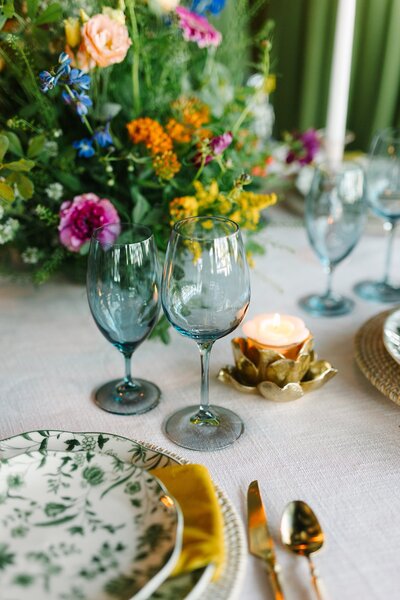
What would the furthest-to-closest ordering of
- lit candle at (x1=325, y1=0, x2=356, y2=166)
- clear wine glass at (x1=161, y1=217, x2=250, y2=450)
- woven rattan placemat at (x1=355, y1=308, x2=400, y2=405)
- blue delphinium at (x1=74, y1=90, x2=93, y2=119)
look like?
lit candle at (x1=325, y1=0, x2=356, y2=166) < blue delphinium at (x1=74, y1=90, x2=93, y2=119) < woven rattan placemat at (x1=355, y1=308, x2=400, y2=405) < clear wine glass at (x1=161, y1=217, x2=250, y2=450)

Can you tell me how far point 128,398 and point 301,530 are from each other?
1.02ft

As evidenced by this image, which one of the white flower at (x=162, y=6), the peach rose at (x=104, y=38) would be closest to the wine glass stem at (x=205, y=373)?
the peach rose at (x=104, y=38)

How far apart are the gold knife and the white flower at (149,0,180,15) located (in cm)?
79

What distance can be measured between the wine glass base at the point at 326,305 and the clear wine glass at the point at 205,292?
343 mm

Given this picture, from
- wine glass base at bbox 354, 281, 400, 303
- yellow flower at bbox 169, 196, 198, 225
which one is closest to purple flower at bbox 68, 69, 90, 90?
yellow flower at bbox 169, 196, 198, 225

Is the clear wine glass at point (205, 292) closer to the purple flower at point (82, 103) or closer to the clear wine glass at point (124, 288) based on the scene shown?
the clear wine glass at point (124, 288)

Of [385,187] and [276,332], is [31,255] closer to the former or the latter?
[276,332]

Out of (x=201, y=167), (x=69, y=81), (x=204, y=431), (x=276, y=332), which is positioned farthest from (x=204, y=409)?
(x=69, y=81)

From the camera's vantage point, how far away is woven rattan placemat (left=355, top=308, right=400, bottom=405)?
83 cm

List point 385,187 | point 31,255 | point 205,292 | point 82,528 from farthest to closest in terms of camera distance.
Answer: point 385,187
point 31,255
point 205,292
point 82,528

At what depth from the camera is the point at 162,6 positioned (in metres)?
1.10

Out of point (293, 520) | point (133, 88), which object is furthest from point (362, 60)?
point (293, 520)

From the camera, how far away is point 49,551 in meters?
0.56

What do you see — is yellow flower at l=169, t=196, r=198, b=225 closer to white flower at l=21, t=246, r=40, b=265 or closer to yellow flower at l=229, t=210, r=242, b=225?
yellow flower at l=229, t=210, r=242, b=225
